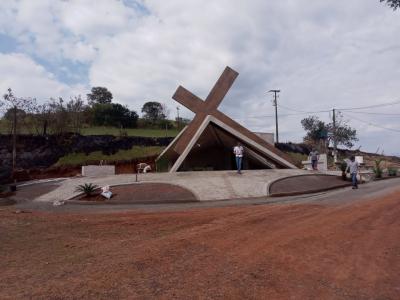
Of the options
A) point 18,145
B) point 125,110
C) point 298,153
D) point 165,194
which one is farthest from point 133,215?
point 125,110

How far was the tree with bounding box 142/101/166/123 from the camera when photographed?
189 feet

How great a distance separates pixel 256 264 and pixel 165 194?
33.5 feet

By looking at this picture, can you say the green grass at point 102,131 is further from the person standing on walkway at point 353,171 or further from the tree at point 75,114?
the person standing on walkway at point 353,171

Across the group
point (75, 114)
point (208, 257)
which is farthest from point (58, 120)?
point (208, 257)

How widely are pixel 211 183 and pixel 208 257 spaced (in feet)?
36.6

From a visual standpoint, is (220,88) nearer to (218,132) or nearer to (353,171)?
(218,132)

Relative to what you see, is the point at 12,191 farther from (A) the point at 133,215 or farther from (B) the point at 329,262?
(B) the point at 329,262

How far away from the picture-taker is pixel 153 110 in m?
59.0

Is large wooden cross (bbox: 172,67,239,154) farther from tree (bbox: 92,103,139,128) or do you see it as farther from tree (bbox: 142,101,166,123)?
tree (bbox: 142,101,166,123)

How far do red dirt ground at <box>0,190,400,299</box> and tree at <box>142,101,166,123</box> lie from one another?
47973 mm

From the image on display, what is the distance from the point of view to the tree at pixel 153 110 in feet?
189

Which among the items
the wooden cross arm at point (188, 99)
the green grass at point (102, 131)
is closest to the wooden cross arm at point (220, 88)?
the wooden cross arm at point (188, 99)

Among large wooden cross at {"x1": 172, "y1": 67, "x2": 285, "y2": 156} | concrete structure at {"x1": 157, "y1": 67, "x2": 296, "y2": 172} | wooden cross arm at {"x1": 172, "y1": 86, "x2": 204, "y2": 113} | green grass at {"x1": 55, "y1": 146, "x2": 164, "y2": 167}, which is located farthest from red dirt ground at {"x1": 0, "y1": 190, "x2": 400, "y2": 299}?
green grass at {"x1": 55, "y1": 146, "x2": 164, "y2": 167}

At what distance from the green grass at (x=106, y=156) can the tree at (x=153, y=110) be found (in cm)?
2138
